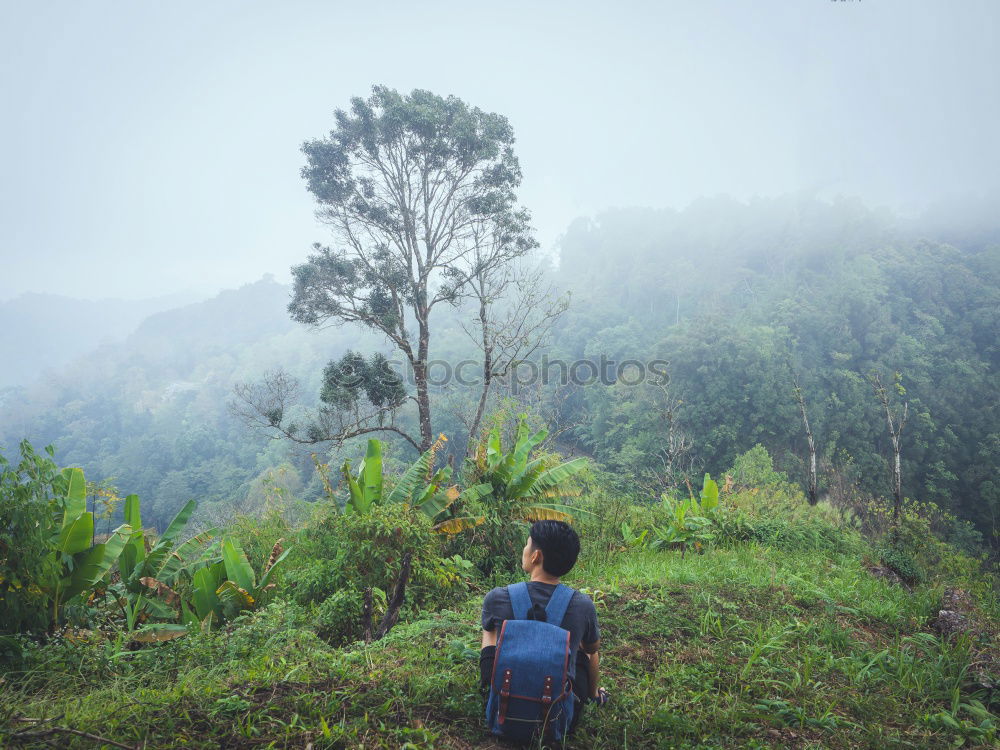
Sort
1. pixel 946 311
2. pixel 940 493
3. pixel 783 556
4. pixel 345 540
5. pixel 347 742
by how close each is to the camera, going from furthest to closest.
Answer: pixel 946 311
pixel 940 493
pixel 783 556
pixel 345 540
pixel 347 742

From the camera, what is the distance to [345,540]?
501 centimetres

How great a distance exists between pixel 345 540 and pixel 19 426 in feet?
291

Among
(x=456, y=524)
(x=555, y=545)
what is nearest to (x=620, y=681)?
(x=555, y=545)

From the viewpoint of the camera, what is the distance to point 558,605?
2.34 metres

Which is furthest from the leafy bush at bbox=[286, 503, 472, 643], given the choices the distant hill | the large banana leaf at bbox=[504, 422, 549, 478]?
the distant hill

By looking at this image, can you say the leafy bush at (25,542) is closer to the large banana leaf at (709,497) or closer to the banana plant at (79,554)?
the banana plant at (79,554)

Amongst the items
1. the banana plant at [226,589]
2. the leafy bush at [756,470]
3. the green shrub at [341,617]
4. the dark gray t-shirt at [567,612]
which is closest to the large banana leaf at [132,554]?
the banana plant at [226,589]

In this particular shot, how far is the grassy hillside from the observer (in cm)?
228

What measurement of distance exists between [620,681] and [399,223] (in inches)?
444

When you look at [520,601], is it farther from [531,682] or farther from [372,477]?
[372,477]

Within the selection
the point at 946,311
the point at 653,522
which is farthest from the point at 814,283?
the point at 653,522

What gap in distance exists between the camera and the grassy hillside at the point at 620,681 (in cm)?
228

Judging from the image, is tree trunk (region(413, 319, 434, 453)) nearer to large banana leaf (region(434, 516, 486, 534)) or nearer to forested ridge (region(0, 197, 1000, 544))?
large banana leaf (region(434, 516, 486, 534))

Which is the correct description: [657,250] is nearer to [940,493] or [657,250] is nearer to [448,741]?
[940,493]
